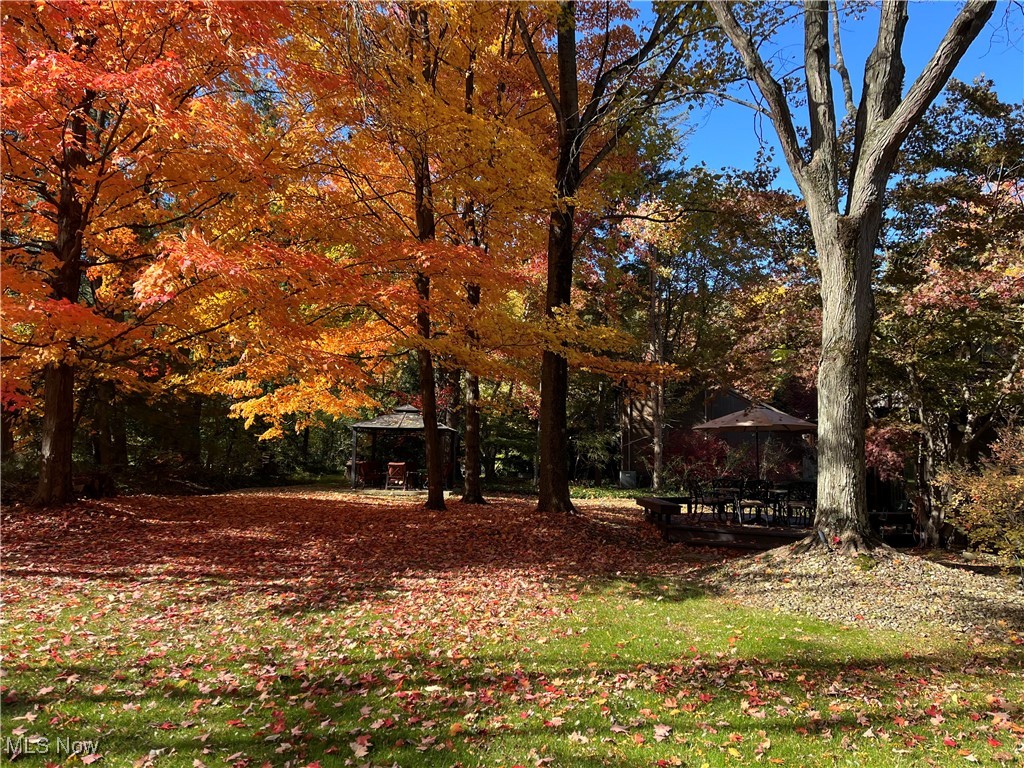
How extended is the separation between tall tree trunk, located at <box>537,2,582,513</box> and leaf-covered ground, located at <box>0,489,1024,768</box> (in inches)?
149

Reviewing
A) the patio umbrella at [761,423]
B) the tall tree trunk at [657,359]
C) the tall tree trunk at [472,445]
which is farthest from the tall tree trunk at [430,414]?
the tall tree trunk at [657,359]

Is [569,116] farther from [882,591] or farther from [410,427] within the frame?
[410,427]

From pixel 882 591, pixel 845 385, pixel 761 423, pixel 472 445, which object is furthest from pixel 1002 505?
pixel 472 445

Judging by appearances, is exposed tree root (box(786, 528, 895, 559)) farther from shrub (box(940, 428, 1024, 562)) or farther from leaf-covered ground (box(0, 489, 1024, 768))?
leaf-covered ground (box(0, 489, 1024, 768))

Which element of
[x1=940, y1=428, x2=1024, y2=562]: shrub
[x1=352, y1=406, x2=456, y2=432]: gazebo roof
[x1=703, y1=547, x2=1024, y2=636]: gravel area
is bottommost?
[x1=703, y1=547, x2=1024, y2=636]: gravel area

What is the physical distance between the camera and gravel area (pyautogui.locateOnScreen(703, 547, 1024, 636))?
5.75 metres

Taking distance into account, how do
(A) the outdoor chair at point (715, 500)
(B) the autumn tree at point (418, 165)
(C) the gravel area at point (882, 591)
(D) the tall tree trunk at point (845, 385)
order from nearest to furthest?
(C) the gravel area at point (882, 591) < (D) the tall tree trunk at point (845, 385) < (B) the autumn tree at point (418, 165) < (A) the outdoor chair at point (715, 500)

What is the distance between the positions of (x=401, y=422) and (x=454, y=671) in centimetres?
1686

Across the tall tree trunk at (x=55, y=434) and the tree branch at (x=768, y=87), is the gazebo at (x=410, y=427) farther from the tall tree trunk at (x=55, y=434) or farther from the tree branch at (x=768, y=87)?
the tree branch at (x=768, y=87)

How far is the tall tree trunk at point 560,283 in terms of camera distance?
11.8 metres

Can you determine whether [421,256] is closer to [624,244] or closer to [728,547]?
[728,547]

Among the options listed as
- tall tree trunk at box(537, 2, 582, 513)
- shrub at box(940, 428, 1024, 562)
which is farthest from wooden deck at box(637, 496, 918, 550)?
shrub at box(940, 428, 1024, 562)

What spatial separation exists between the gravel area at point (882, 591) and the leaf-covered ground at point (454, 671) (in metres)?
0.24

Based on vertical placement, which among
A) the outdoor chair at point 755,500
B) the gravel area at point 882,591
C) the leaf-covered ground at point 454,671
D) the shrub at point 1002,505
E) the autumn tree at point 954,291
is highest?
the autumn tree at point 954,291
